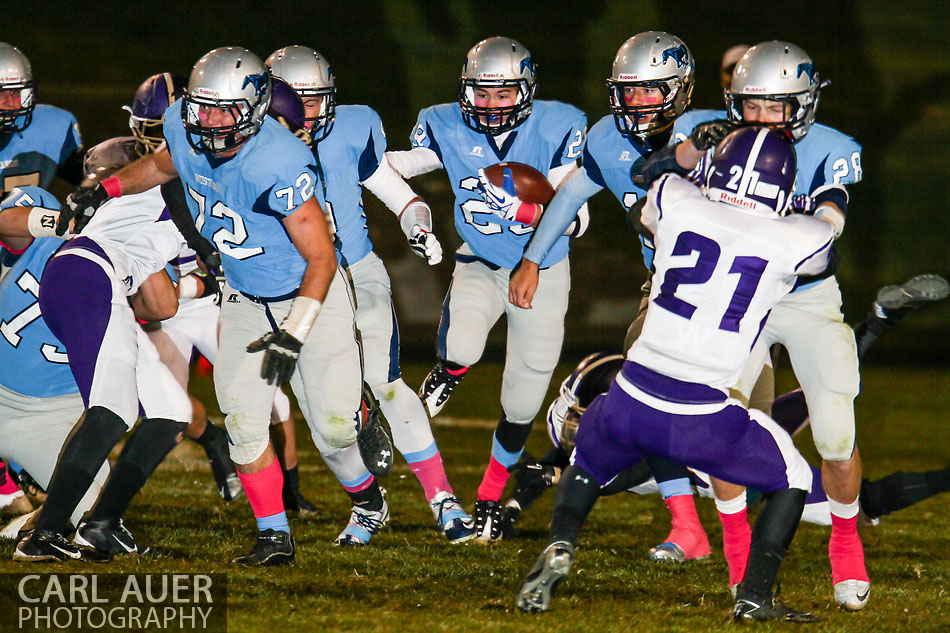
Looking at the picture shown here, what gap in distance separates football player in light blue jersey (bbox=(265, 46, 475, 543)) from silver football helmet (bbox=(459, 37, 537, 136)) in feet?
1.32

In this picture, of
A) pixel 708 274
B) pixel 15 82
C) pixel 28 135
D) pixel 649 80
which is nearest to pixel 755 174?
pixel 708 274

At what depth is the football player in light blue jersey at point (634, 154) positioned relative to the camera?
419 centimetres

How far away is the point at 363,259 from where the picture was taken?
458 cm

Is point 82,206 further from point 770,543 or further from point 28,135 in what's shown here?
point 770,543

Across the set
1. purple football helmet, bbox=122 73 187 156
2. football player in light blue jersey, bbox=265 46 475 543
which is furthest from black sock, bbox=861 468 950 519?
purple football helmet, bbox=122 73 187 156

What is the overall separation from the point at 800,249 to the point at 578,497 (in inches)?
37.7

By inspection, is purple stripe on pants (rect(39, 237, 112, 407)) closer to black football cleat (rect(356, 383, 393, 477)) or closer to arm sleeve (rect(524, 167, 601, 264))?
black football cleat (rect(356, 383, 393, 477))

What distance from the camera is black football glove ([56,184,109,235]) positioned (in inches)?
152

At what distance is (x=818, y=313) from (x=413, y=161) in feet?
6.10

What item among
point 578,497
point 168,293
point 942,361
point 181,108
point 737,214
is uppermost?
point 181,108

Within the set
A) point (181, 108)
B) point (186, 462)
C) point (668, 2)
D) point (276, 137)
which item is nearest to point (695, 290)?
point (276, 137)

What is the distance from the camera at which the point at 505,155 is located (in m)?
4.69

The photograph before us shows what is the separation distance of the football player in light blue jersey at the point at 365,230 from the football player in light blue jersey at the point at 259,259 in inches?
21.0

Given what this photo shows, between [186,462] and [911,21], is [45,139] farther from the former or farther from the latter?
[911,21]
